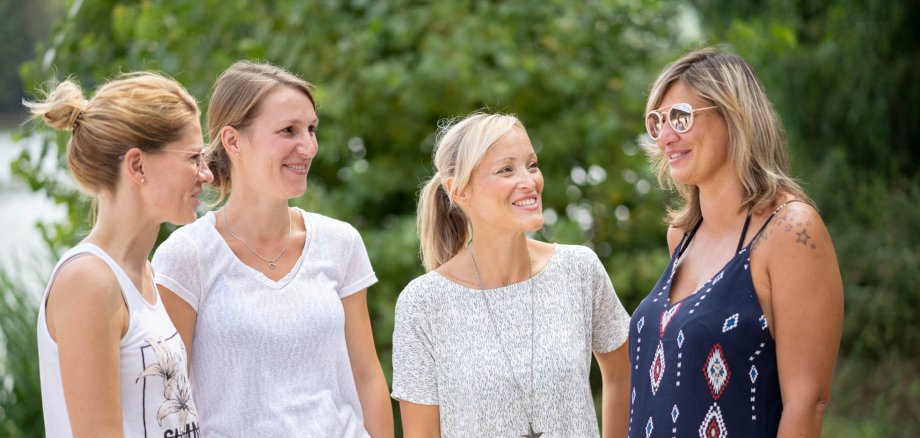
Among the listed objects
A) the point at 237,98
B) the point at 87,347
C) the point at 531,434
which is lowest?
the point at 531,434

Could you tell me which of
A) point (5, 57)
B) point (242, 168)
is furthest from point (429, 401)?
point (5, 57)

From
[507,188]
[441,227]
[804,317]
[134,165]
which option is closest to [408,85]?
[441,227]

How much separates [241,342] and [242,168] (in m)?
0.46

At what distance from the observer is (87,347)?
2.10 m

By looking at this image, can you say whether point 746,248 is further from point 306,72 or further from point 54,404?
point 306,72

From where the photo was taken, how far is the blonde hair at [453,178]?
2.84 metres

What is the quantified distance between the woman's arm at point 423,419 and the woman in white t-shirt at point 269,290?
0.40 feet

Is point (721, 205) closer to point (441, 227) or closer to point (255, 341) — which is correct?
point (441, 227)

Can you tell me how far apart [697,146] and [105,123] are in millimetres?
1335

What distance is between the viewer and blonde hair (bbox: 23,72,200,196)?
229 centimetres

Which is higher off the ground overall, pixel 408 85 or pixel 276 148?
pixel 408 85

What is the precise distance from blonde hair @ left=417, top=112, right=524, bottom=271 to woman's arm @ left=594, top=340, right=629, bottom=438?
54 centimetres

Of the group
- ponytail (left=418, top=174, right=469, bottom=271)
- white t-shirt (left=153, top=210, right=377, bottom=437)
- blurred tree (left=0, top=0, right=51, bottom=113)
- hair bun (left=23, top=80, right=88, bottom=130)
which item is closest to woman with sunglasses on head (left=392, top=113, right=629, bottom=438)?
ponytail (left=418, top=174, right=469, bottom=271)

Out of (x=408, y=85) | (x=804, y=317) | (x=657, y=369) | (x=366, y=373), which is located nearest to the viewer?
(x=804, y=317)
